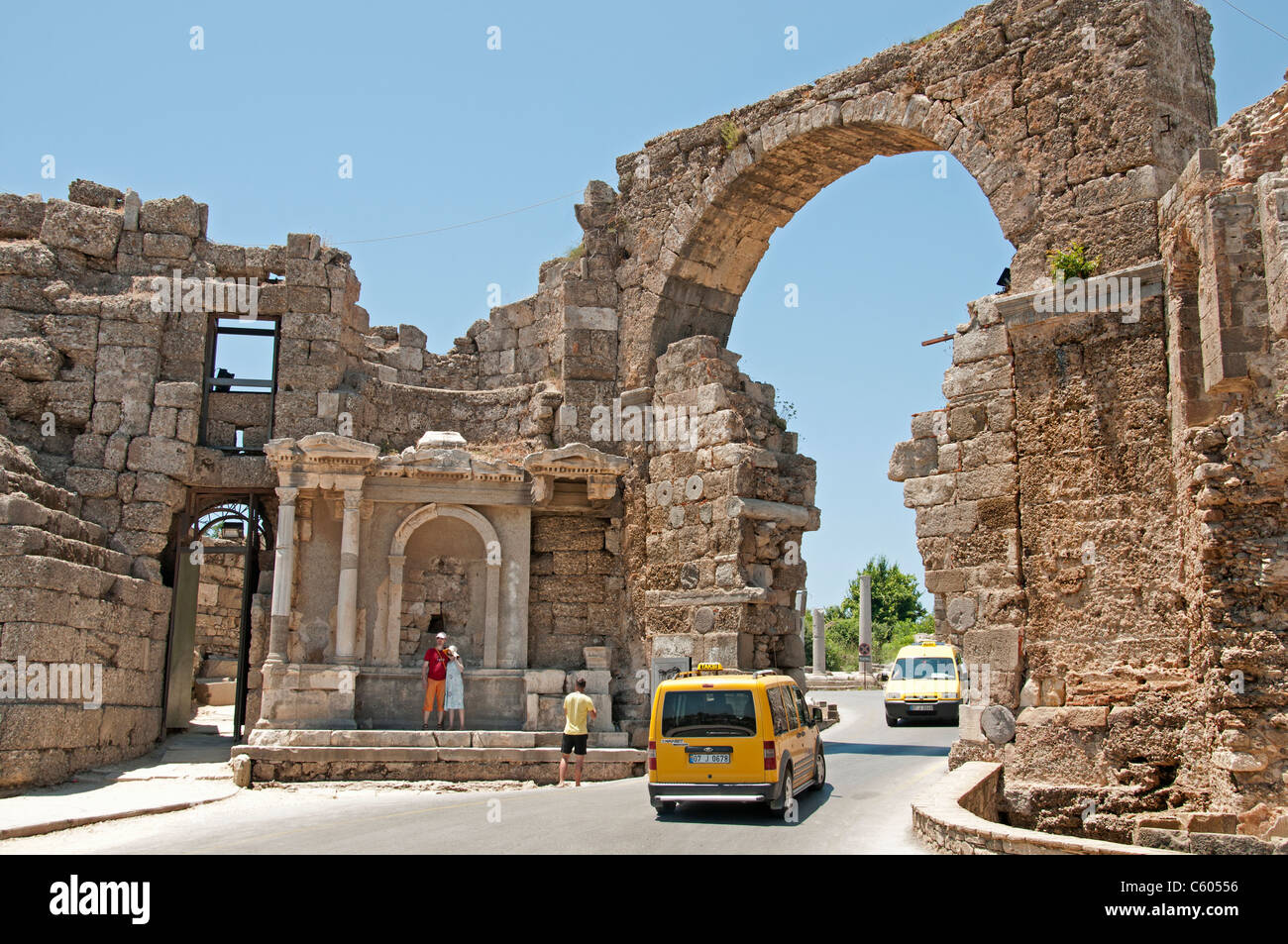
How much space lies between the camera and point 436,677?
1502 centimetres

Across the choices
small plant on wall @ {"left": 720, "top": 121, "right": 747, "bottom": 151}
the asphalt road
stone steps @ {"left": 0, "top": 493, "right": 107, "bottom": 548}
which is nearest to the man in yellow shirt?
the asphalt road

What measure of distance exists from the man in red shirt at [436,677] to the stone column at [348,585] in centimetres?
108

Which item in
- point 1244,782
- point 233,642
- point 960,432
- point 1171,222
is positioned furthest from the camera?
point 233,642

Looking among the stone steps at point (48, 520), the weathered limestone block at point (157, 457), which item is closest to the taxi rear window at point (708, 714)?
the stone steps at point (48, 520)

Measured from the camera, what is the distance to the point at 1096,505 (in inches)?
434

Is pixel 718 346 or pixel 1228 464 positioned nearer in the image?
pixel 1228 464

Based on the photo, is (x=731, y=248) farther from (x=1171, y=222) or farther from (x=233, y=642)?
(x=233, y=642)

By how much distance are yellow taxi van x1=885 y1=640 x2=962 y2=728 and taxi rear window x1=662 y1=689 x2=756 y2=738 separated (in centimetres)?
1121

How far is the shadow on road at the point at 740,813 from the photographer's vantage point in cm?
1055

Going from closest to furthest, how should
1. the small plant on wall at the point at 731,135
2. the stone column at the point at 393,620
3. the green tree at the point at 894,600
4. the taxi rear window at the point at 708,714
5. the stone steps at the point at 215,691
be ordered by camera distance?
the taxi rear window at the point at 708,714
the stone column at the point at 393,620
the small plant on wall at the point at 731,135
the stone steps at the point at 215,691
the green tree at the point at 894,600

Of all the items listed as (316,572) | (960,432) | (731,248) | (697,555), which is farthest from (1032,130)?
(316,572)

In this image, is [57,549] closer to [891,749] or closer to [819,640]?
[891,749]

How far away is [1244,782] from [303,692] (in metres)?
10.8

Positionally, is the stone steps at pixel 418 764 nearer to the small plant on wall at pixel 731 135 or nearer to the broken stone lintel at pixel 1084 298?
the broken stone lintel at pixel 1084 298
